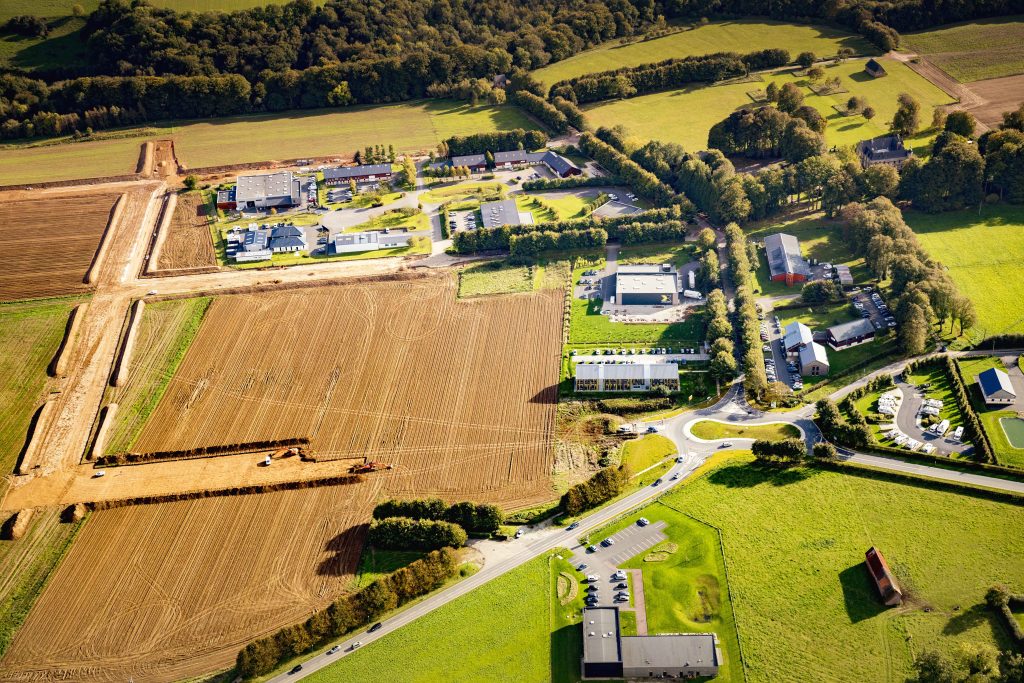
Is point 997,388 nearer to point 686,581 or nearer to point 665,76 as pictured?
point 686,581

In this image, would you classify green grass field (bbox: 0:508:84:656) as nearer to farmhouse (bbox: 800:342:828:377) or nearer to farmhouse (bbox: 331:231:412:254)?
farmhouse (bbox: 331:231:412:254)

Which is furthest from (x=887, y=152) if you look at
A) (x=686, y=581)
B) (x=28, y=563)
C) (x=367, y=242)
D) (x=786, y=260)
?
(x=28, y=563)

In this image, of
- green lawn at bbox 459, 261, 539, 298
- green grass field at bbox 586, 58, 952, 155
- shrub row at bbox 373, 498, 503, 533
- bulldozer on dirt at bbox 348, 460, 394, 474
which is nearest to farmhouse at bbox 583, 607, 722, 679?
shrub row at bbox 373, 498, 503, 533

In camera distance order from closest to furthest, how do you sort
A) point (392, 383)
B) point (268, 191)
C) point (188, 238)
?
point (392, 383) < point (188, 238) < point (268, 191)

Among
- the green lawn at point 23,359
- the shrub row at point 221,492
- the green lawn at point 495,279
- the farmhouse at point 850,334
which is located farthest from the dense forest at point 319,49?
the shrub row at point 221,492

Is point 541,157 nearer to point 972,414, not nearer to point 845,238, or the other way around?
point 845,238

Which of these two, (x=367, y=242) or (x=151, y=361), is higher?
(x=367, y=242)

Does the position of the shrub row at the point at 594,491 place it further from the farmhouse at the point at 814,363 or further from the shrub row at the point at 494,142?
the shrub row at the point at 494,142
